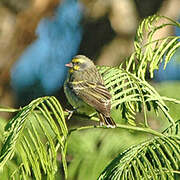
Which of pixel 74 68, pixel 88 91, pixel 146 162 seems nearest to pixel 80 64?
pixel 74 68

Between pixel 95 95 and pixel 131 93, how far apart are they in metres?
0.30

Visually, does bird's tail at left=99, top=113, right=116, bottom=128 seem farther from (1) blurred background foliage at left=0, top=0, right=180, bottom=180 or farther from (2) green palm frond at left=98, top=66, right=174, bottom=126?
(1) blurred background foliage at left=0, top=0, right=180, bottom=180

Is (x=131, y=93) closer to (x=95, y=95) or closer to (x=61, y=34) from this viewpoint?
(x=95, y=95)

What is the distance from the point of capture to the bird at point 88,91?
8.27 feet

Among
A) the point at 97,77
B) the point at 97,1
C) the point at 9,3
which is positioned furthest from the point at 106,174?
the point at 97,1

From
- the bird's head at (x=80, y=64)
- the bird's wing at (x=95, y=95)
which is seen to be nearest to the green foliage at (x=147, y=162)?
the bird's wing at (x=95, y=95)

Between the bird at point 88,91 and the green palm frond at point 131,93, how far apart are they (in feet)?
0.20

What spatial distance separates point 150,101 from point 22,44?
15.4 ft

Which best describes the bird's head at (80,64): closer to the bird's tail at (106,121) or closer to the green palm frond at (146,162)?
the bird's tail at (106,121)

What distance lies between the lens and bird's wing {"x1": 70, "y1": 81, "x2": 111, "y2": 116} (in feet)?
8.24

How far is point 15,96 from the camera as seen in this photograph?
23.7 ft

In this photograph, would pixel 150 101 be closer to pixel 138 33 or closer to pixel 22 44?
pixel 138 33

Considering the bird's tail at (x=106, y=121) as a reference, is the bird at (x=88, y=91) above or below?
above

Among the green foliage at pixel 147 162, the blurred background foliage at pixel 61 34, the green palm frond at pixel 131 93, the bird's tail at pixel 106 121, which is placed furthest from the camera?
the blurred background foliage at pixel 61 34
